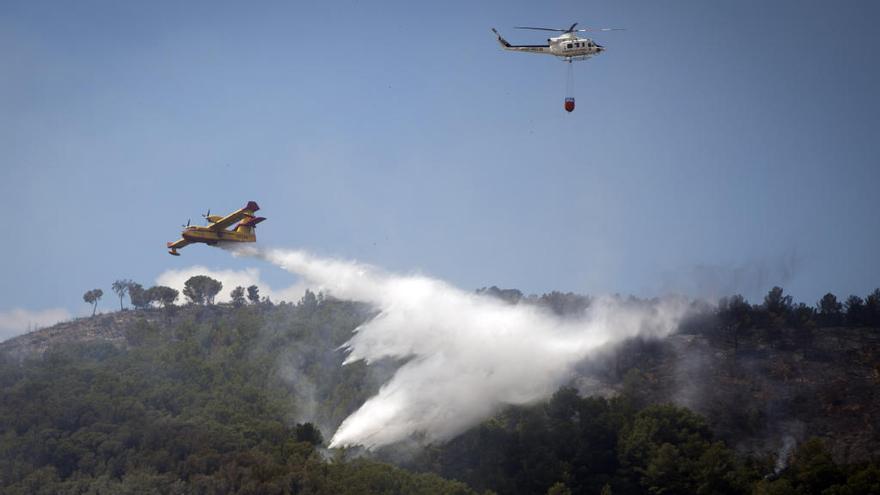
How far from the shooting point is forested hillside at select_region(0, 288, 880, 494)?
96.1m

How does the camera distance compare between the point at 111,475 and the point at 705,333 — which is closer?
the point at 111,475

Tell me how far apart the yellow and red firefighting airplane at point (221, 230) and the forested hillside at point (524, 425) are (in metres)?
23.4

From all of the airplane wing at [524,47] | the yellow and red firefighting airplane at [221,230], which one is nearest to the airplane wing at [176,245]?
the yellow and red firefighting airplane at [221,230]

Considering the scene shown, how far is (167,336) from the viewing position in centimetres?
18488

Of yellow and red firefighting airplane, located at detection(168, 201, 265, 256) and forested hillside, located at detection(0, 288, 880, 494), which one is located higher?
yellow and red firefighting airplane, located at detection(168, 201, 265, 256)

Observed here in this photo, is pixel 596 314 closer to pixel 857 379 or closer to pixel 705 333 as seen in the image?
pixel 705 333

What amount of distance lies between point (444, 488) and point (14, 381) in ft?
317

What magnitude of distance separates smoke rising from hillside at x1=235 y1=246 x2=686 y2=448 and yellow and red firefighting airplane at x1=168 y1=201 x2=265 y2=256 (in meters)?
3.11

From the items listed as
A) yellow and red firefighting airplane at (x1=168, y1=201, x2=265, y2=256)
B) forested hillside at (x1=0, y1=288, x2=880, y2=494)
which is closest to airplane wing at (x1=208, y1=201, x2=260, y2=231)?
yellow and red firefighting airplane at (x1=168, y1=201, x2=265, y2=256)

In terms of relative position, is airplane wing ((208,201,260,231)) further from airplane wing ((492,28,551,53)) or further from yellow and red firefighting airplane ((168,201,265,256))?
airplane wing ((492,28,551,53))

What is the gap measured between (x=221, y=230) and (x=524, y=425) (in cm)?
4281

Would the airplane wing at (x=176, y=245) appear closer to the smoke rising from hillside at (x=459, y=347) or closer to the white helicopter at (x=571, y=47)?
the smoke rising from hillside at (x=459, y=347)

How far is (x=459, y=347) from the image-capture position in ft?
437

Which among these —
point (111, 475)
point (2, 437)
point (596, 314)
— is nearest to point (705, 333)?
point (596, 314)
